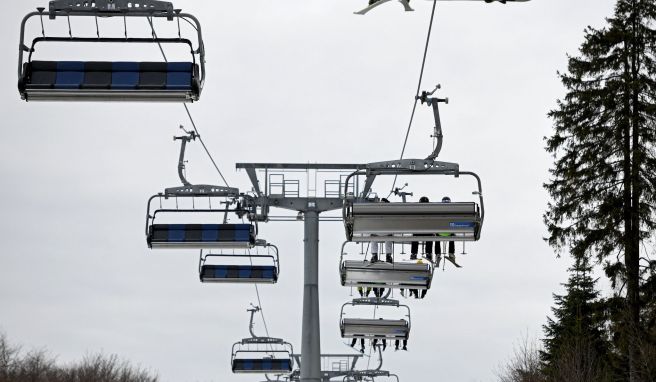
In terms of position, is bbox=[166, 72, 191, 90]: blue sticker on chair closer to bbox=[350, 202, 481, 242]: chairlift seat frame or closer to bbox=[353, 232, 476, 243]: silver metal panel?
bbox=[350, 202, 481, 242]: chairlift seat frame

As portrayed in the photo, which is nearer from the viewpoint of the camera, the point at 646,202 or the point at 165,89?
the point at 165,89

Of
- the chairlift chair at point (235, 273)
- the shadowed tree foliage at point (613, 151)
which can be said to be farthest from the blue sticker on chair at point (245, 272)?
the shadowed tree foliage at point (613, 151)

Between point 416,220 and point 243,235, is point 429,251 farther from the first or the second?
point 416,220

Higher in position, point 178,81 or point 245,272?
point 245,272

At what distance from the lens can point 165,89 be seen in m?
16.4

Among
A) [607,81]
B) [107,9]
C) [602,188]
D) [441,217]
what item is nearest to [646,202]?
[602,188]

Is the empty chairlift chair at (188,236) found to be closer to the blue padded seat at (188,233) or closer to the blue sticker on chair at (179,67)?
the blue padded seat at (188,233)

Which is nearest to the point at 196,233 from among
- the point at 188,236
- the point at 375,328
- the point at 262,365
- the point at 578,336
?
the point at 188,236

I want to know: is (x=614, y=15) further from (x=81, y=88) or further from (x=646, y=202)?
(x=81, y=88)

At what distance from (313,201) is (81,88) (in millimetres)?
18200

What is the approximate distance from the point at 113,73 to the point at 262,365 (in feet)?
112

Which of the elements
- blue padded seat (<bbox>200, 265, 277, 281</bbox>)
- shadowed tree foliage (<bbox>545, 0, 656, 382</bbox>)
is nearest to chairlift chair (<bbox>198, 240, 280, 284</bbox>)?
blue padded seat (<bbox>200, 265, 277, 281</bbox>)

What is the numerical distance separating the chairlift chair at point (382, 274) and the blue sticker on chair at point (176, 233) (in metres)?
3.77

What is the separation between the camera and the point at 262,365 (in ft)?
164
